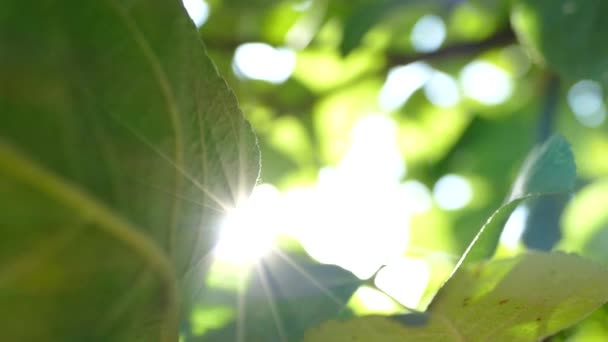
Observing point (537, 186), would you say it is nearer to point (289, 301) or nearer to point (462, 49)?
point (289, 301)

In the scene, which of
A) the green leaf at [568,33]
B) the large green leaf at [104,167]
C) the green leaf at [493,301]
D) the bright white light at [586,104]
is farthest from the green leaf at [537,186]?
the bright white light at [586,104]

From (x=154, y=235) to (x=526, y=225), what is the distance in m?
0.55

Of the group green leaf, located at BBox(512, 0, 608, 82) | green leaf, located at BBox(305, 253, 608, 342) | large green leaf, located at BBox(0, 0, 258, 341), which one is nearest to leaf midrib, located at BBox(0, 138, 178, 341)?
large green leaf, located at BBox(0, 0, 258, 341)

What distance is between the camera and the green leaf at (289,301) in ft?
1.29

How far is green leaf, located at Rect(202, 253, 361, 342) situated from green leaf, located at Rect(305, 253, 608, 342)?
0.01 metres

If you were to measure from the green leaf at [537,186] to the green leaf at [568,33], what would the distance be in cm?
36

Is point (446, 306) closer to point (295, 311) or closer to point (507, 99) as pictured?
point (295, 311)

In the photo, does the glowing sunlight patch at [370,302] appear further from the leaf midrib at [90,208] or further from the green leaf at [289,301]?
the leaf midrib at [90,208]

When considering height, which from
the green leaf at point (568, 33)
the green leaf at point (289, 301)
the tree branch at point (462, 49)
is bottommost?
the green leaf at point (289, 301)

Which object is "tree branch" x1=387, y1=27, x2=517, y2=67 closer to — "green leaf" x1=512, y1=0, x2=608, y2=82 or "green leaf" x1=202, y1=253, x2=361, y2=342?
"green leaf" x1=512, y1=0, x2=608, y2=82

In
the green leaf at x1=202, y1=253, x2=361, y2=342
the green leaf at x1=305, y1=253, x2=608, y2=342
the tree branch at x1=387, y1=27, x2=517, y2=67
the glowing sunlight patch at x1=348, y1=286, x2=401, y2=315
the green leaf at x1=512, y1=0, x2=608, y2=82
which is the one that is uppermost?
the tree branch at x1=387, y1=27, x2=517, y2=67

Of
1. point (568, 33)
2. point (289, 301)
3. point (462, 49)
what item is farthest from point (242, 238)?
point (462, 49)

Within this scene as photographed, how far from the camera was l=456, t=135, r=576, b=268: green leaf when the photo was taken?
15.9 inches

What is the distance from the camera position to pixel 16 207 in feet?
0.80
